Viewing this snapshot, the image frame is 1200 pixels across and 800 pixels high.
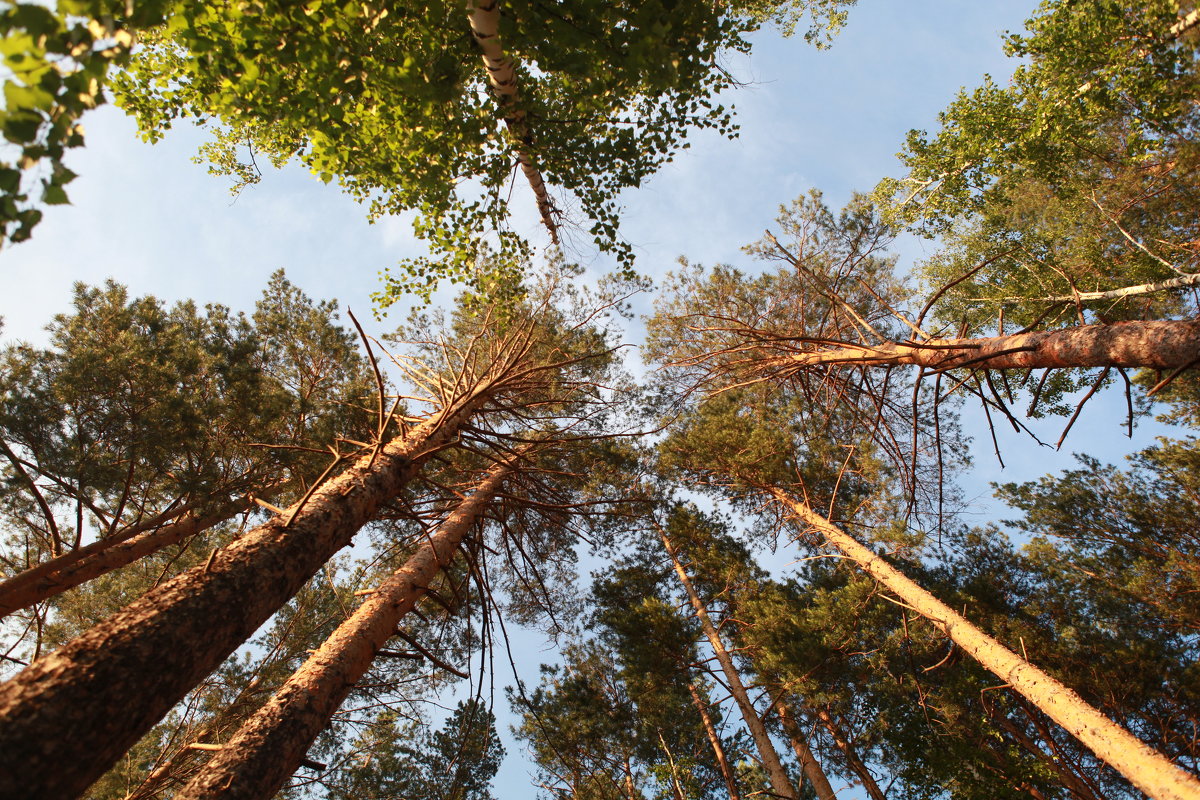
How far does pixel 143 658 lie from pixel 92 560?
480cm

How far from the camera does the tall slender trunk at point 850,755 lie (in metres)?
9.18

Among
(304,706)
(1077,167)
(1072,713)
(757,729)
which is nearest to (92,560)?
(304,706)

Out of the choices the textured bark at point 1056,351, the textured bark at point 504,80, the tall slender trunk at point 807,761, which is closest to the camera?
the textured bark at point 1056,351

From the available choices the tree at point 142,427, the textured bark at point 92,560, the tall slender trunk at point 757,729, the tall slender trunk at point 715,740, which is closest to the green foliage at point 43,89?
the tree at point 142,427

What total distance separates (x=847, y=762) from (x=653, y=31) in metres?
12.9

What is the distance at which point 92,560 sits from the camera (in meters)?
4.83

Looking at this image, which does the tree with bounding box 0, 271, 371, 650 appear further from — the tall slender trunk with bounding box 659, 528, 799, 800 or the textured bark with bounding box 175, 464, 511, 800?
the tall slender trunk with bounding box 659, 528, 799, 800

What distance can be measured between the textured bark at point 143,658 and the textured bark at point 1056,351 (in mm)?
3237

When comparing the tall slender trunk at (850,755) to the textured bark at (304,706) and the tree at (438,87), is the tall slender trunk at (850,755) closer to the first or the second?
the textured bark at (304,706)

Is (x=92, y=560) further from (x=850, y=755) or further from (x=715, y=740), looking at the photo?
(x=850, y=755)

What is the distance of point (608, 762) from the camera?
9.52m

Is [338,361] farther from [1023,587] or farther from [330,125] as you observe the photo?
[1023,587]

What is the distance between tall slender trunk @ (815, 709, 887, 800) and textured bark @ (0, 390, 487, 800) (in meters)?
9.91

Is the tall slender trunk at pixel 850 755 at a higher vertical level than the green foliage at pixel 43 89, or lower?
higher
